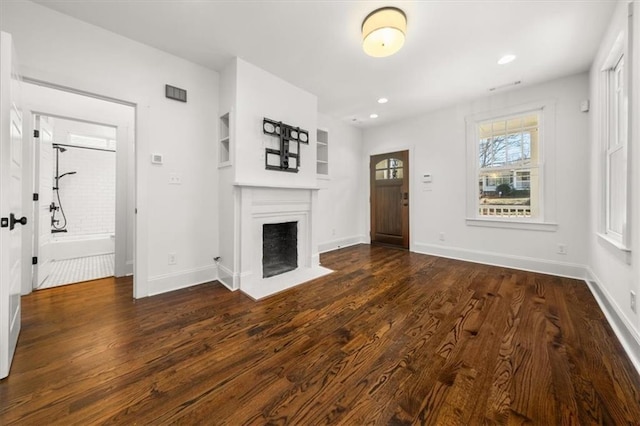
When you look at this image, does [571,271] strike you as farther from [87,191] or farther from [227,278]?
[87,191]

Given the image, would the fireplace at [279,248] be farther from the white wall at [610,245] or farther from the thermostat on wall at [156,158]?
the white wall at [610,245]

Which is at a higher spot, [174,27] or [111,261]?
[174,27]

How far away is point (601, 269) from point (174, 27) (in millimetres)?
5041

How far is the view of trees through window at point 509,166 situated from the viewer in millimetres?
3572

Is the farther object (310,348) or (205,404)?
(310,348)

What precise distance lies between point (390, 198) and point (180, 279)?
4.07 metres

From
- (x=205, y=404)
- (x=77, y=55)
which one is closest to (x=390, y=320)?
(x=205, y=404)

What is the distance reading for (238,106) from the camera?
2.81 m

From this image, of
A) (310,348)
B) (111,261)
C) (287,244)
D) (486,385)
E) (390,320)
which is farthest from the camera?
(111,261)

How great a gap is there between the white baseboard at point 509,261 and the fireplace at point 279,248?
2.57m

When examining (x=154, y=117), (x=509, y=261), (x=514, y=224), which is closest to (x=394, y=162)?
(x=514, y=224)

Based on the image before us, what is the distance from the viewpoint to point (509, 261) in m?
3.65

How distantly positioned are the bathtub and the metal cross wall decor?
4140 millimetres

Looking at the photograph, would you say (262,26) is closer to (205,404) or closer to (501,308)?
(205,404)
